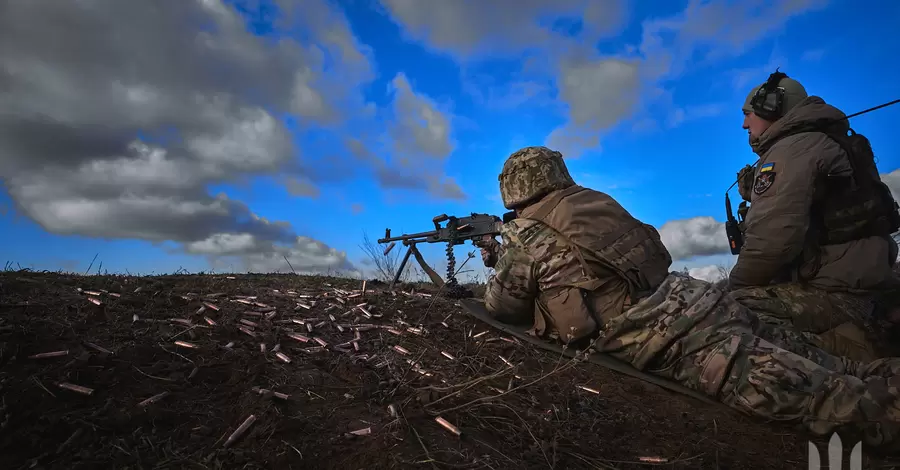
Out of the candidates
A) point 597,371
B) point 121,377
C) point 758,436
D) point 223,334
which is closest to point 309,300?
point 223,334

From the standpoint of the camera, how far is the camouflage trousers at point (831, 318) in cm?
492

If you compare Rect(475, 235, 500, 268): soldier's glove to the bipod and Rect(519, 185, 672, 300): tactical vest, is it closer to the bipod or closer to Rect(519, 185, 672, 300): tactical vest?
Rect(519, 185, 672, 300): tactical vest

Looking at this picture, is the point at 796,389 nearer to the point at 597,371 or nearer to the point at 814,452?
the point at 814,452

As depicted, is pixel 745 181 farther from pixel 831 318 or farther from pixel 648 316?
pixel 648 316

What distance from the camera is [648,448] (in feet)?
10.6

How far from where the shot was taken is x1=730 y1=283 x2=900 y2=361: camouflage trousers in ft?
16.1

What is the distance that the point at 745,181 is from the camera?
640 cm

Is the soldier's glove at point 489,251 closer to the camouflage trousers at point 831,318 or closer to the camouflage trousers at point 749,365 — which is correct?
the camouflage trousers at point 749,365

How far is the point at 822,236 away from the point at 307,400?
5672mm

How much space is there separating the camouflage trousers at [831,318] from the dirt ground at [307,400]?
1826 millimetres

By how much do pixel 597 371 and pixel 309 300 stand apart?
11.1 ft

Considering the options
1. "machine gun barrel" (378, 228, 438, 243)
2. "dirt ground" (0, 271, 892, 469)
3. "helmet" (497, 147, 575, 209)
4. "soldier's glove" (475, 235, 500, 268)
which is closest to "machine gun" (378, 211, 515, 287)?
"machine gun barrel" (378, 228, 438, 243)

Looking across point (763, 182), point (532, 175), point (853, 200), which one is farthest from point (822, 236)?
point (532, 175)

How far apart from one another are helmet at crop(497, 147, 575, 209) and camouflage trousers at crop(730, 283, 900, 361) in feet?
8.43
